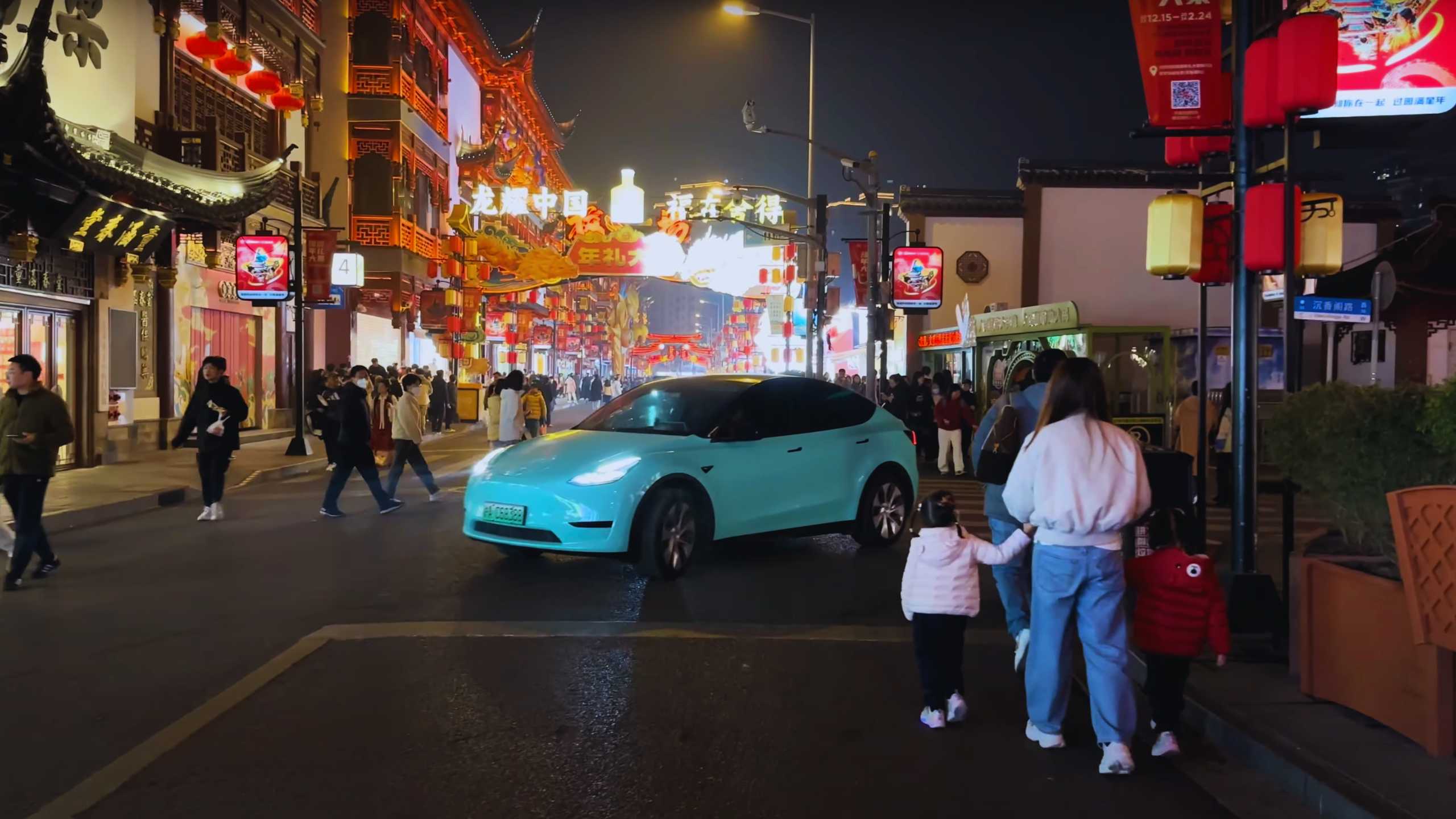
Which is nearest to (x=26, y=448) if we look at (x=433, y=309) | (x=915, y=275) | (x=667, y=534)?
(x=667, y=534)

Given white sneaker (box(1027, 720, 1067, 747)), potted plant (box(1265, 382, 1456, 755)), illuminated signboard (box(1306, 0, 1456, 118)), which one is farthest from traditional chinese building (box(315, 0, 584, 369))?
potted plant (box(1265, 382, 1456, 755))

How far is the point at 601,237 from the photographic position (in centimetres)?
3334

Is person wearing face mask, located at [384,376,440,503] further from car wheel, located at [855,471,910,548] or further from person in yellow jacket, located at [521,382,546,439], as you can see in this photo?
person in yellow jacket, located at [521,382,546,439]

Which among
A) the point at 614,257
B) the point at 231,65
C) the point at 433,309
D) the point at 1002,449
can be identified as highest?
the point at 231,65

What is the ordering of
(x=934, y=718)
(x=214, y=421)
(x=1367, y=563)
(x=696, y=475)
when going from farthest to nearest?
(x=214, y=421)
(x=696, y=475)
(x=1367, y=563)
(x=934, y=718)

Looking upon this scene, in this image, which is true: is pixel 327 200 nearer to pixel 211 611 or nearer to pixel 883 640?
pixel 211 611

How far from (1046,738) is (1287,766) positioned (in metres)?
0.95

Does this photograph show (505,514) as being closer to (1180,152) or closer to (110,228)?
(1180,152)

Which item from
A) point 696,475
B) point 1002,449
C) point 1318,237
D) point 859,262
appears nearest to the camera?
point 1002,449

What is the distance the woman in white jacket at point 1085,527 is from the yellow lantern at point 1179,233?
2.82 metres

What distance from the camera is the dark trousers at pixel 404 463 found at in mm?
13836

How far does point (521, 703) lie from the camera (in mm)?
5648

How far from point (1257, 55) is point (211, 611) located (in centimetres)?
756

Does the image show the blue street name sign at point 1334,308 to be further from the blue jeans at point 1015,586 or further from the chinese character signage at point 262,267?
the chinese character signage at point 262,267
